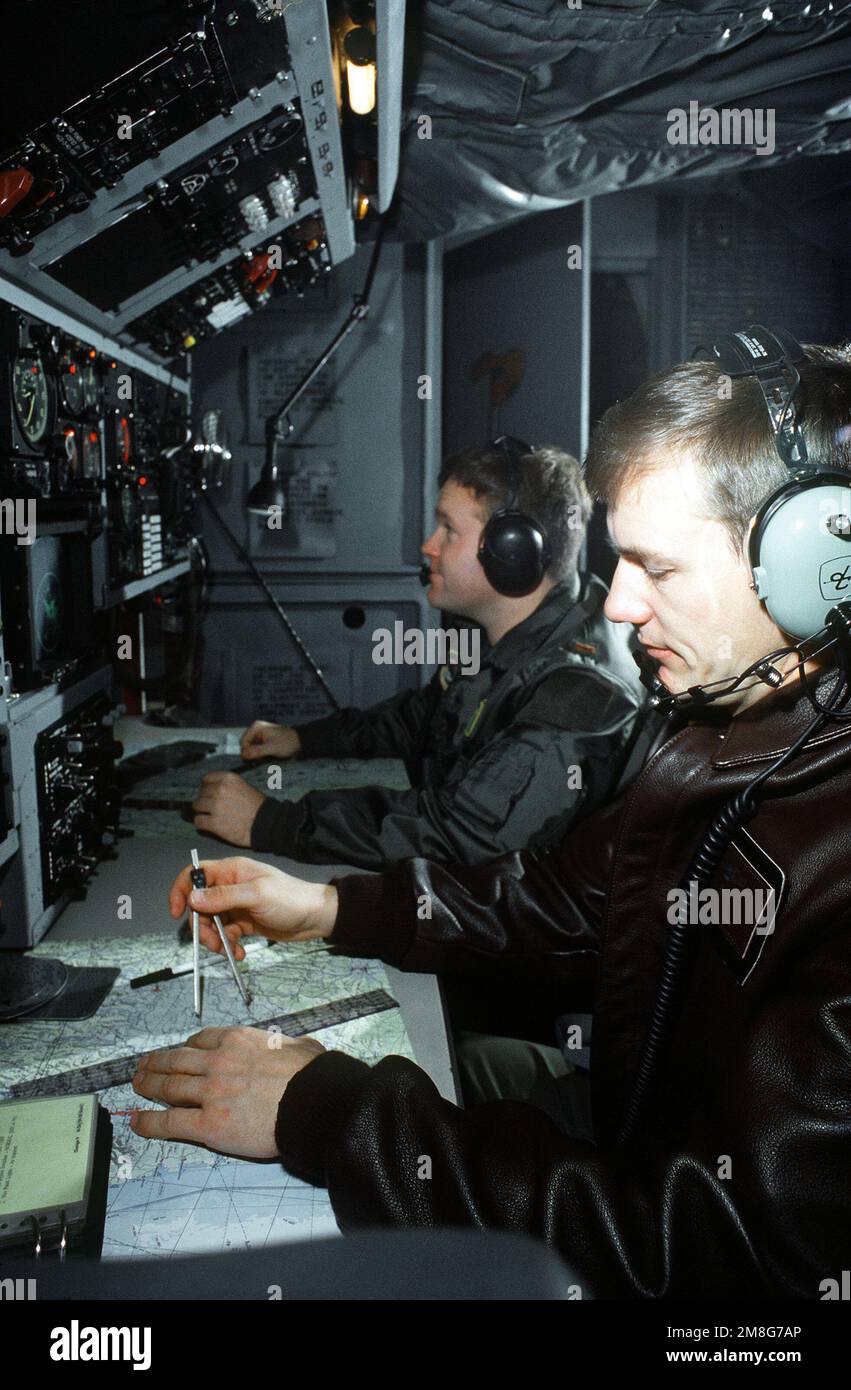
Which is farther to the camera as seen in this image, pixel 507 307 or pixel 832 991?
pixel 507 307

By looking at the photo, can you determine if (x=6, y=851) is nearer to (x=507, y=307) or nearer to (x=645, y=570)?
(x=645, y=570)

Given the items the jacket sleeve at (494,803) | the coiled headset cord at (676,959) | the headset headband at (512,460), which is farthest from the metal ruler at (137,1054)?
the headset headband at (512,460)

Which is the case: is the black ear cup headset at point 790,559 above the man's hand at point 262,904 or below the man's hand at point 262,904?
above

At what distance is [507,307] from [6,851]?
2725 mm

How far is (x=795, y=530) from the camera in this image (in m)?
0.88

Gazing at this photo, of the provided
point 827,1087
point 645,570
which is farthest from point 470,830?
point 827,1087

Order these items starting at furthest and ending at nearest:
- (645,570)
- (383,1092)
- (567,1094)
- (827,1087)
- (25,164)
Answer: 1. (567,1094)
2. (25,164)
3. (645,570)
4. (383,1092)
5. (827,1087)

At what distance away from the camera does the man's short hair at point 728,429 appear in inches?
37.6

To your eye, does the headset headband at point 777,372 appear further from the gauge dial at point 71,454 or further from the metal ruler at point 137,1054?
the gauge dial at point 71,454

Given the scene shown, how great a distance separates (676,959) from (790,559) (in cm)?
43

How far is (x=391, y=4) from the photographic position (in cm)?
133

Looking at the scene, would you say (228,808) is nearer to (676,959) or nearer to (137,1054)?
(137,1054)

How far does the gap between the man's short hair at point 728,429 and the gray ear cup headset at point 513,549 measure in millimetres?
798

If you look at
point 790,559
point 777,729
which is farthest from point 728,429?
point 777,729
